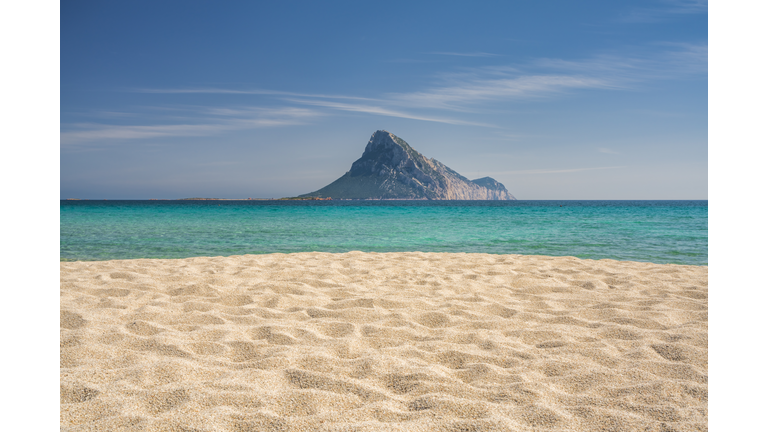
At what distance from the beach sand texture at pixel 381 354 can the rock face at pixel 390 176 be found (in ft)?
375

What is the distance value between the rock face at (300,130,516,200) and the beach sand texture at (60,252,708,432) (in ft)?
375

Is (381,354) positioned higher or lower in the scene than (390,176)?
lower

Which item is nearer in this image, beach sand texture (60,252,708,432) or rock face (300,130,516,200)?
beach sand texture (60,252,708,432)

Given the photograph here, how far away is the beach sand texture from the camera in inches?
71.4

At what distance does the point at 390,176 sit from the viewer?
127 m

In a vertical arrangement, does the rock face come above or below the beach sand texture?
above

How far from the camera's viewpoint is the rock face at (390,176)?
411 feet

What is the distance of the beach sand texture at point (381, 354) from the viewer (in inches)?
71.4

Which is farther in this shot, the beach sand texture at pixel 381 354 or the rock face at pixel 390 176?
the rock face at pixel 390 176

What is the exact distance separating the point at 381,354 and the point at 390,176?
412ft

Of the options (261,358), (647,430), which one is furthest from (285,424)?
(647,430)

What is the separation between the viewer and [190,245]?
10055mm

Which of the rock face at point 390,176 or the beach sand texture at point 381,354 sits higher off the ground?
the rock face at point 390,176
